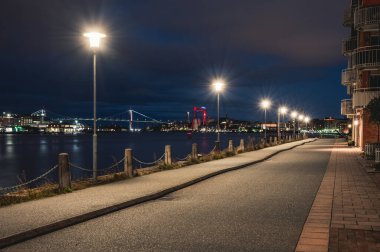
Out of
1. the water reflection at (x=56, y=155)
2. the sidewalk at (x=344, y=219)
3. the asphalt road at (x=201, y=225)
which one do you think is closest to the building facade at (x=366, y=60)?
the water reflection at (x=56, y=155)

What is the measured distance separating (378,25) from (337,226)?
91.7 feet

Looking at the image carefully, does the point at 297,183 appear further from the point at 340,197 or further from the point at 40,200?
the point at 40,200

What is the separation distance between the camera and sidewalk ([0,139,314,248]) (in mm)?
7762

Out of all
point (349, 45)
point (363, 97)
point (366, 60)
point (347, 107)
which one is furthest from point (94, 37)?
point (347, 107)

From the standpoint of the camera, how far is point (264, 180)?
15.3 metres

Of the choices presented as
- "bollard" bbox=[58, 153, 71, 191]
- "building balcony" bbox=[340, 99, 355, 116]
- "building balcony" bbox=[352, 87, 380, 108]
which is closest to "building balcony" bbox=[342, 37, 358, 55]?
"building balcony" bbox=[340, 99, 355, 116]

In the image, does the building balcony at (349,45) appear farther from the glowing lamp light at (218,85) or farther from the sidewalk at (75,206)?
the sidewalk at (75,206)

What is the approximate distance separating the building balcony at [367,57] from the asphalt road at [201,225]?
22148mm

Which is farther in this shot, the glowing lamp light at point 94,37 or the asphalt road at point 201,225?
the glowing lamp light at point 94,37

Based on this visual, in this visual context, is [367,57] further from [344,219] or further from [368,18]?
[344,219]

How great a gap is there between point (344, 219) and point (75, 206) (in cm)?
549

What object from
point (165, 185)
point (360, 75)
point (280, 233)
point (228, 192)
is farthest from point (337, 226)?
point (360, 75)

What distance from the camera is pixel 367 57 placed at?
107 ft

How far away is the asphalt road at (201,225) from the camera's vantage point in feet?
22.5
